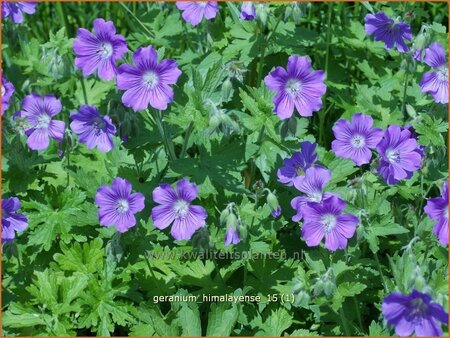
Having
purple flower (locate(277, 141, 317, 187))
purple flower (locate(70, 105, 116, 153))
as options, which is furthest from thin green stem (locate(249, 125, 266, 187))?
purple flower (locate(70, 105, 116, 153))

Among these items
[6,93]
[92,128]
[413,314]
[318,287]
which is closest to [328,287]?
[318,287]

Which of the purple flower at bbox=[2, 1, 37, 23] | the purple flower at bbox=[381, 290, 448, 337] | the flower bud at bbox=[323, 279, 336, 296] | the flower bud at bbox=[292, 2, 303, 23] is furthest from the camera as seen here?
the purple flower at bbox=[2, 1, 37, 23]

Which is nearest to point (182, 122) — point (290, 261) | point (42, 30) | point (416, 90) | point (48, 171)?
point (290, 261)

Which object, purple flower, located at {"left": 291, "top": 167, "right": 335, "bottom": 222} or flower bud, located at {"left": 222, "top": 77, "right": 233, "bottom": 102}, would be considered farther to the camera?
flower bud, located at {"left": 222, "top": 77, "right": 233, "bottom": 102}

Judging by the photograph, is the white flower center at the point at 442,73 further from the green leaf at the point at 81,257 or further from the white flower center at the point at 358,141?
the green leaf at the point at 81,257

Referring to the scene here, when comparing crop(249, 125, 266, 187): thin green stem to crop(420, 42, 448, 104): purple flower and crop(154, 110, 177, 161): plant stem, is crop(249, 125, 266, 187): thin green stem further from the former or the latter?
crop(420, 42, 448, 104): purple flower
